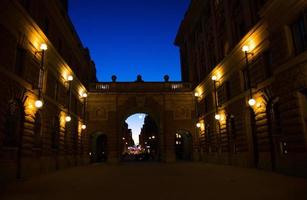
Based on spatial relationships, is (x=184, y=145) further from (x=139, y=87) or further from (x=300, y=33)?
(x=300, y=33)

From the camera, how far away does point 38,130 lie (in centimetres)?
1744

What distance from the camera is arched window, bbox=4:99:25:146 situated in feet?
43.8

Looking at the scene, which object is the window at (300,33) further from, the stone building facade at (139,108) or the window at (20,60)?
the stone building facade at (139,108)

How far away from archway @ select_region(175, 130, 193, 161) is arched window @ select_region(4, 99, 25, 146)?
2283 cm

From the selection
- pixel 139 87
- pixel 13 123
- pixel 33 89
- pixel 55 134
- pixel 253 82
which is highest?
pixel 139 87

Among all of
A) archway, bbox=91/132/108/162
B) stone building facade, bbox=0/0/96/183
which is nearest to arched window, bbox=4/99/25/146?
stone building facade, bbox=0/0/96/183

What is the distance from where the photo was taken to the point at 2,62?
12.6m

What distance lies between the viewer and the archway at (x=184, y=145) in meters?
34.7

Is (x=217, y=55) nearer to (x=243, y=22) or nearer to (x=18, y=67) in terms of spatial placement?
(x=243, y=22)

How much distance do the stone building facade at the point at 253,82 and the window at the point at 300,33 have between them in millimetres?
43

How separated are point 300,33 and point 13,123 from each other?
1496 cm

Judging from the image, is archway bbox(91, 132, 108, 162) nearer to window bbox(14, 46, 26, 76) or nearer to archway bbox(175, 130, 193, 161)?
archway bbox(175, 130, 193, 161)

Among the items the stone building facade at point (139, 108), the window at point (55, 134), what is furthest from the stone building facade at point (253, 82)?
the window at point (55, 134)

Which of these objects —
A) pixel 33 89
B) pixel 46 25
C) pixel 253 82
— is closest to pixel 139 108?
pixel 46 25
